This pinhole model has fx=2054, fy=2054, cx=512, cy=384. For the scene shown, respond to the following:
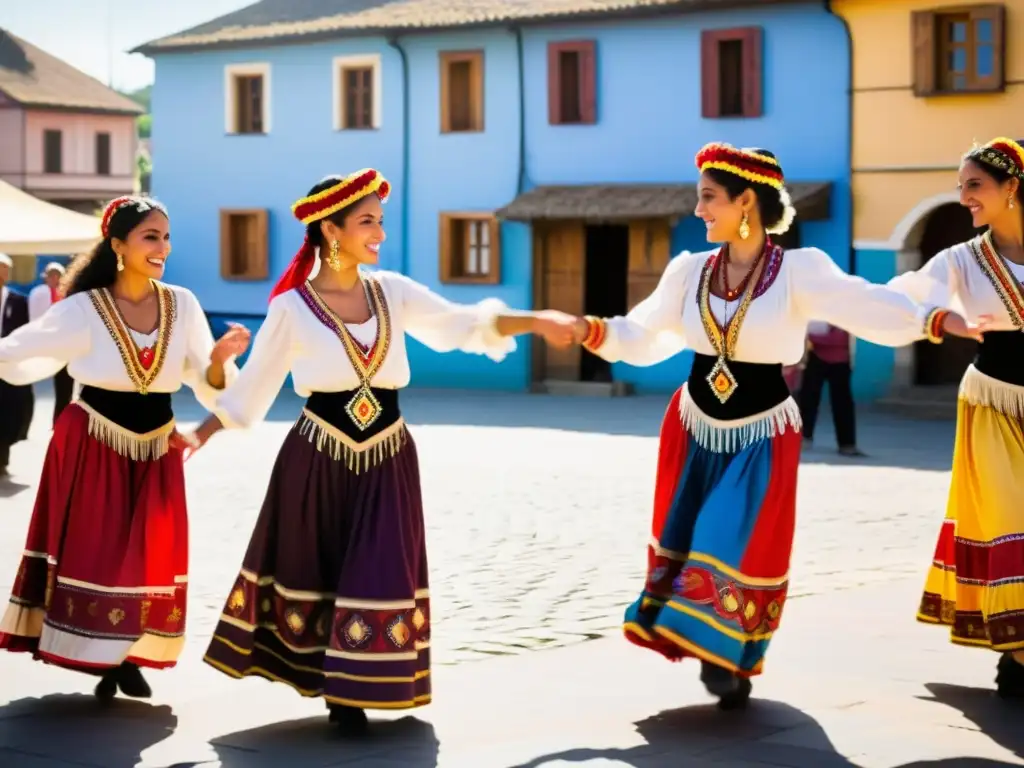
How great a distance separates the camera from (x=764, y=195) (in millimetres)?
7273

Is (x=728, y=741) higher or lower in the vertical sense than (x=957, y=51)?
lower

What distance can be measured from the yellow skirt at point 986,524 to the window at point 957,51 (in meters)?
18.6

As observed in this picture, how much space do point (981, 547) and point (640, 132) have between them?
21.9 metres

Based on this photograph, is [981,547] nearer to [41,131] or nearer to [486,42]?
[486,42]

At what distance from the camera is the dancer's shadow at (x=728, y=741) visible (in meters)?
6.18

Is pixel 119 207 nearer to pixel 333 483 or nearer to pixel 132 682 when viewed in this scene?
pixel 333 483

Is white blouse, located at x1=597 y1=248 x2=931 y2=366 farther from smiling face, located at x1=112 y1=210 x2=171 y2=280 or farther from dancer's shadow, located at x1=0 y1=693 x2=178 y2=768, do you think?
dancer's shadow, located at x1=0 y1=693 x2=178 y2=768

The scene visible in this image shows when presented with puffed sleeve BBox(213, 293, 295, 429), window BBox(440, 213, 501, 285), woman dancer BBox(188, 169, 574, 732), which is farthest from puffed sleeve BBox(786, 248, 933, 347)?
window BBox(440, 213, 501, 285)

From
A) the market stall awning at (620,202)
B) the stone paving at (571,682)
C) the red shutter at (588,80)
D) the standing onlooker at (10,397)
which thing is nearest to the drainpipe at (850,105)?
the market stall awning at (620,202)

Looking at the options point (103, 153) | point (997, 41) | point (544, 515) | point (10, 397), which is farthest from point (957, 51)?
point (103, 153)

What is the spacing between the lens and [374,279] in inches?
279

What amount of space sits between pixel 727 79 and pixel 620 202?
2.23 metres

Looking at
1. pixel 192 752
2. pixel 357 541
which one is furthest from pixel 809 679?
pixel 192 752

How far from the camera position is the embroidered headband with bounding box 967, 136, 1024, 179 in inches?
300
